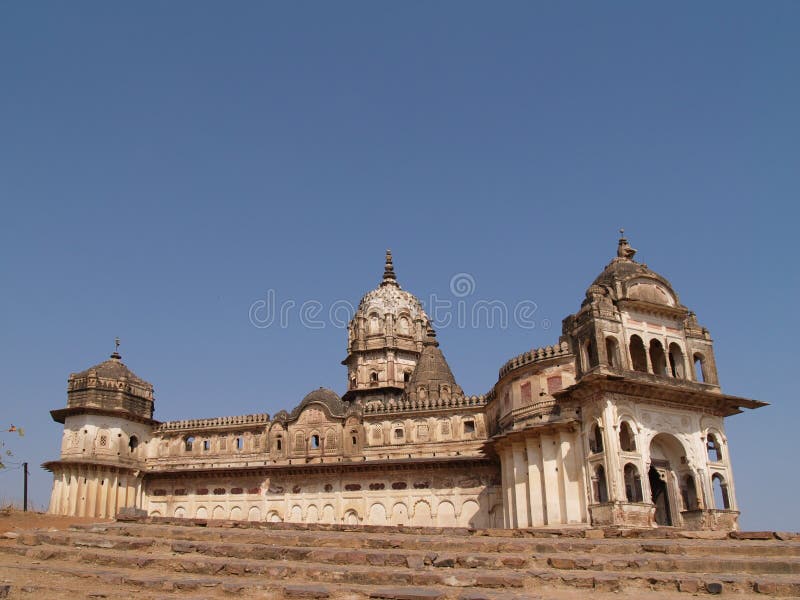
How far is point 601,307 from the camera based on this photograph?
32438mm

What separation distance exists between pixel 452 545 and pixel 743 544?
6197 millimetres

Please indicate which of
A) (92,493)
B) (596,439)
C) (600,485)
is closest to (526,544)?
(600,485)

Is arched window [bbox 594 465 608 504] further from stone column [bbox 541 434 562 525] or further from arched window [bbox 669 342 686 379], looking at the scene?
arched window [bbox 669 342 686 379]

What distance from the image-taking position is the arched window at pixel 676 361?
33625mm

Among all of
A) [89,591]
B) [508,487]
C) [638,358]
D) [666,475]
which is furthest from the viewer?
[508,487]

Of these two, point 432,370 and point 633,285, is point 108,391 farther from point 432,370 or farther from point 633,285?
point 633,285

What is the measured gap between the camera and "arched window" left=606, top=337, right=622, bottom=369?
3189cm

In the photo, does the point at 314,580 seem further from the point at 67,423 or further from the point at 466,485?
the point at 67,423

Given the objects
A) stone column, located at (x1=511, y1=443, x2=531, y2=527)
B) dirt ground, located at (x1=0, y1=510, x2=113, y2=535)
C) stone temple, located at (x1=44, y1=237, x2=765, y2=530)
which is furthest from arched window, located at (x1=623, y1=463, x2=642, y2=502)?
dirt ground, located at (x1=0, y1=510, x2=113, y2=535)

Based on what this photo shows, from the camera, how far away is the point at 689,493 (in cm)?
3175

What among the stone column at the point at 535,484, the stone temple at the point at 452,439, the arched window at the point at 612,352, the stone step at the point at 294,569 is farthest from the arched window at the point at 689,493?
the stone step at the point at 294,569

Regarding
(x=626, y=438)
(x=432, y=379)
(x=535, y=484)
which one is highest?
(x=432, y=379)

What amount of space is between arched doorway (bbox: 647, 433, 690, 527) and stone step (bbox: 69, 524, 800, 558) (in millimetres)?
15319

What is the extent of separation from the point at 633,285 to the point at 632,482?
29.4 ft
